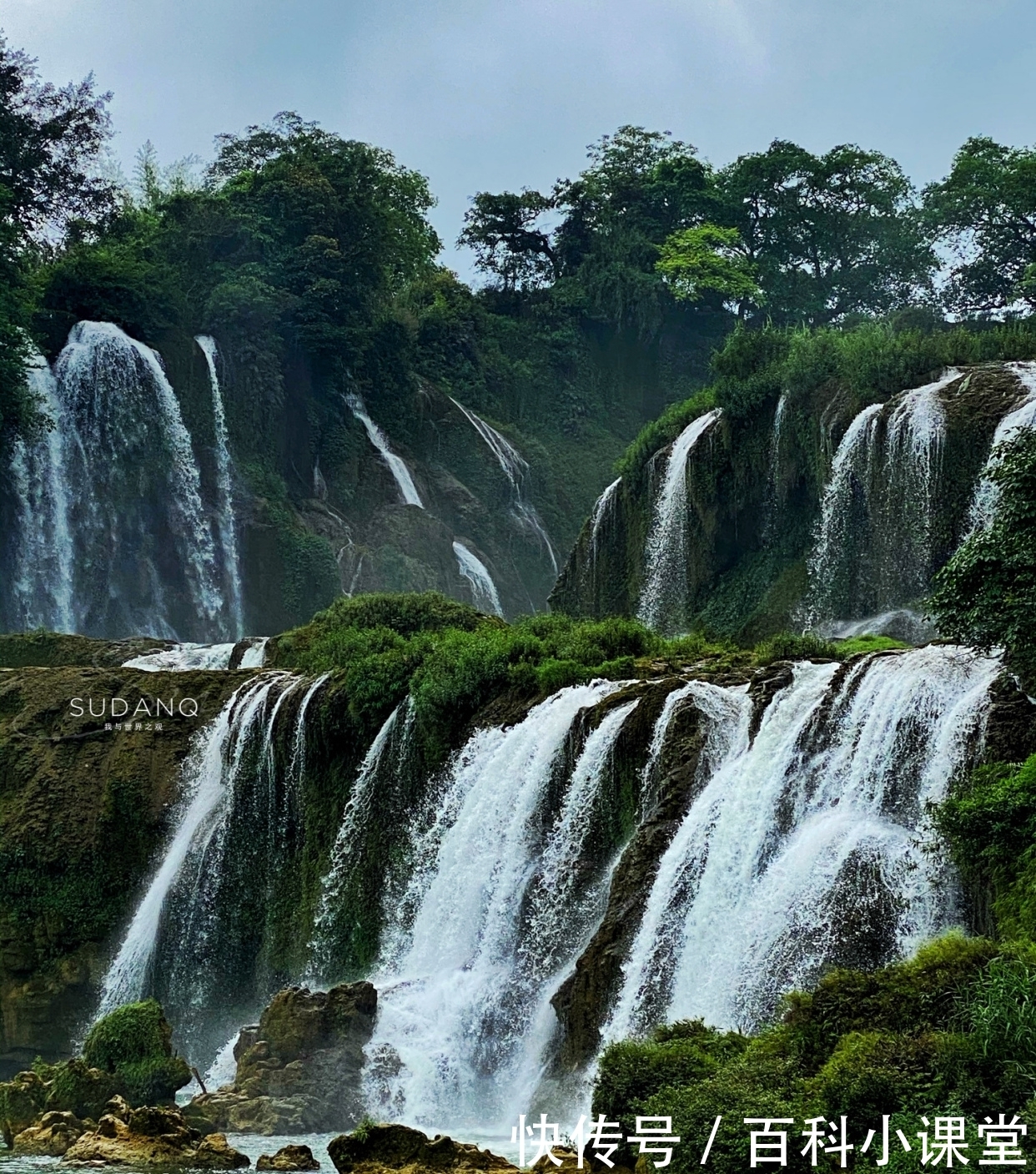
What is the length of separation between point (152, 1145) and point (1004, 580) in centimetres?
1025

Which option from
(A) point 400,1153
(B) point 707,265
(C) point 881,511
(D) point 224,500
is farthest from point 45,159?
(A) point 400,1153

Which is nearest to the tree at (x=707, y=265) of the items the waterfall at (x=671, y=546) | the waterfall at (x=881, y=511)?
the waterfall at (x=671, y=546)

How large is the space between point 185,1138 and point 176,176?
172 feet

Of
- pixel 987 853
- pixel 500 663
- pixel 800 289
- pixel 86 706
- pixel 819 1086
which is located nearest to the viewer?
pixel 819 1086

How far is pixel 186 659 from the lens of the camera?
101 ft

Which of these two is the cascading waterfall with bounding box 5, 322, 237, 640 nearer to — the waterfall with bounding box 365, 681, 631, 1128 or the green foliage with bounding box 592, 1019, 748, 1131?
the waterfall with bounding box 365, 681, 631, 1128

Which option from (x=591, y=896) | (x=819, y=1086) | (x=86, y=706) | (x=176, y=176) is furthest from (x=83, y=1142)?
(x=176, y=176)

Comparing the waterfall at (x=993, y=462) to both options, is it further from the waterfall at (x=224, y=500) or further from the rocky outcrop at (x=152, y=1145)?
the waterfall at (x=224, y=500)

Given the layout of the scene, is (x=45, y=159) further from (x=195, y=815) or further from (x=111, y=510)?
(x=195, y=815)

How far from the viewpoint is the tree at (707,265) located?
184ft

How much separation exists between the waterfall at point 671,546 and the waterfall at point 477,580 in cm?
1352

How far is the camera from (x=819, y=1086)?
1209 cm

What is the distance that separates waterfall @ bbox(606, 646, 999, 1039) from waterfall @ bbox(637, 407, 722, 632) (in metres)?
14.9

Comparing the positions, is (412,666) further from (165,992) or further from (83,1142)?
(83,1142)
